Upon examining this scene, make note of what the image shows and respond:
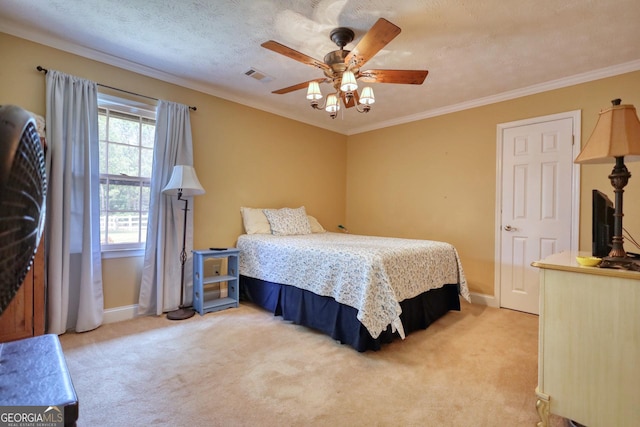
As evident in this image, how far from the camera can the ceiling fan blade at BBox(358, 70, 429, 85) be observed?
→ 7.30ft

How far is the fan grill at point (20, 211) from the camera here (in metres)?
0.31

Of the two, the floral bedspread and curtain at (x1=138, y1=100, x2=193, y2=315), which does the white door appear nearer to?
the floral bedspread

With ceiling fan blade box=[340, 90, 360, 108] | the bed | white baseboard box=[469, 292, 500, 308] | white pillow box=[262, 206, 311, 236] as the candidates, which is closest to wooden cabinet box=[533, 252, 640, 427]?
the bed

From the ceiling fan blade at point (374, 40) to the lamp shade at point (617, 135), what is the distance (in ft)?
3.89

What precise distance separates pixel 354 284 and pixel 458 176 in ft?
7.77

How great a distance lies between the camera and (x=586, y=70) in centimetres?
295

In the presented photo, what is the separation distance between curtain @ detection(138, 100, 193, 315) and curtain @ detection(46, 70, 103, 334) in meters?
0.42

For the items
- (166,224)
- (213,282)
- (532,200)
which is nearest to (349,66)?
(166,224)

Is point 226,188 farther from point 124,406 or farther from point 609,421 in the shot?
point 609,421

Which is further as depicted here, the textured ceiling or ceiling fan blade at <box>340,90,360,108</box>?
ceiling fan blade at <box>340,90,360,108</box>

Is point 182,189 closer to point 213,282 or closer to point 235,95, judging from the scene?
point 213,282

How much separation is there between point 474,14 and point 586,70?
1659 mm

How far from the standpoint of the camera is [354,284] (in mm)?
2402

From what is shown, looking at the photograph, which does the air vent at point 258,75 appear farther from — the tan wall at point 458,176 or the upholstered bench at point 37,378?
the upholstered bench at point 37,378
